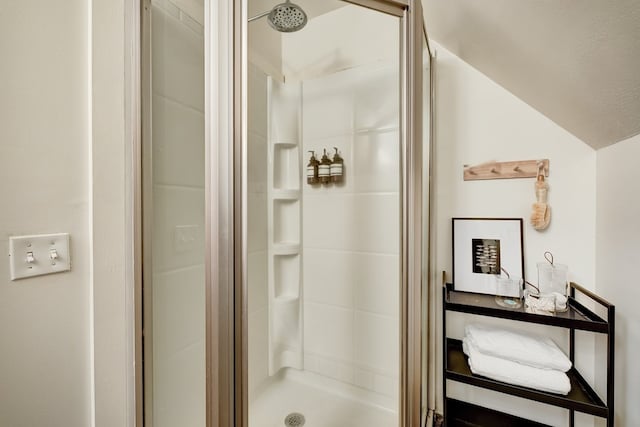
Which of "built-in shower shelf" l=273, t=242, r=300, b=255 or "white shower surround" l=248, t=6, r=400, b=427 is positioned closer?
"built-in shower shelf" l=273, t=242, r=300, b=255

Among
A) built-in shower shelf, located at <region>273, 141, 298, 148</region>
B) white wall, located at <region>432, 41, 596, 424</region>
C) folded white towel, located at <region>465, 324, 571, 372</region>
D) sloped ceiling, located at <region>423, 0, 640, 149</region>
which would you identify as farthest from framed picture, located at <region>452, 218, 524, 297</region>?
built-in shower shelf, located at <region>273, 141, 298, 148</region>

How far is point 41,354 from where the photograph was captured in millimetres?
683

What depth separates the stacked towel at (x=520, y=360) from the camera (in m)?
0.87

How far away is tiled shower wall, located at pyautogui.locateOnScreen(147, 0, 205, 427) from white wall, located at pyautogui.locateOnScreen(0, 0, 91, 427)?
0.18m

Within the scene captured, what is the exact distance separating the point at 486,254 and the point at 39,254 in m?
1.44

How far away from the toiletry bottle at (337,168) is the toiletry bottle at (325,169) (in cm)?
2

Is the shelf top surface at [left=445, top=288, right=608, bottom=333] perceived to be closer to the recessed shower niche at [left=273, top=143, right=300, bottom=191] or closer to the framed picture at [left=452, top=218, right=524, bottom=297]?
the framed picture at [left=452, top=218, right=524, bottom=297]

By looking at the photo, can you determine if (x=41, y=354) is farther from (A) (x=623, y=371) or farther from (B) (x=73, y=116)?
(A) (x=623, y=371)

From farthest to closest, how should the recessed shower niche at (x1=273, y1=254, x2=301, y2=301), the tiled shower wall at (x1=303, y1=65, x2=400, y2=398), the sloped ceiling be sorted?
the tiled shower wall at (x1=303, y1=65, x2=400, y2=398) → the recessed shower niche at (x1=273, y1=254, x2=301, y2=301) → the sloped ceiling

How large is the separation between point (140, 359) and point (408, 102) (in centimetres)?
103

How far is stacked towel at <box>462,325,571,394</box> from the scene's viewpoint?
0.87 m

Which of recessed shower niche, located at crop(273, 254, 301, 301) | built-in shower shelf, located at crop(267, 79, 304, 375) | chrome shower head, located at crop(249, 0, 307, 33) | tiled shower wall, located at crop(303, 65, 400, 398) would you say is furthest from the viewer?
tiled shower wall, located at crop(303, 65, 400, 398)

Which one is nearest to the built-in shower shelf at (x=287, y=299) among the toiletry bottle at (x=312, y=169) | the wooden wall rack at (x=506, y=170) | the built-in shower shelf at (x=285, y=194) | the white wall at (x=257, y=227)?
the white wall at (x=257, y=227)

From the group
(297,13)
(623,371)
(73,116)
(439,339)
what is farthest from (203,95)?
(623,371)
